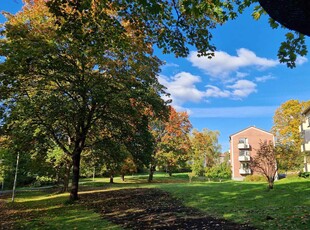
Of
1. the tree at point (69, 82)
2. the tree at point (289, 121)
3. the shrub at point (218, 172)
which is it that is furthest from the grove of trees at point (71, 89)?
the tree at point (289, 121)

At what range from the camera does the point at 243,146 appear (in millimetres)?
54094

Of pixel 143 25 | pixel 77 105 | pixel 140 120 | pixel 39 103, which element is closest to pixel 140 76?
pixel 140 120

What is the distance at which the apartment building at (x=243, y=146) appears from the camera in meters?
53.2

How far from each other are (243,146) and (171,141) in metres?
22.7

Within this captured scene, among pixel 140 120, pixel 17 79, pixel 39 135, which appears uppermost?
pixel 17 79

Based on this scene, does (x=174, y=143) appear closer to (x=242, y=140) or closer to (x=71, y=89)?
(x=242, y=140)

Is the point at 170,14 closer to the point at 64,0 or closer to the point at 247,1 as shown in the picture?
the point at 247,1

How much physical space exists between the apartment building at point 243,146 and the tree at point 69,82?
41.0 metres

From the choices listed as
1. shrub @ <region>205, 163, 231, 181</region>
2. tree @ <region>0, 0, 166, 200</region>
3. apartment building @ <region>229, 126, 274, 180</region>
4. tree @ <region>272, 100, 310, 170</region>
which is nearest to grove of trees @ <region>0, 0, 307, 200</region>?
tree @ <region>0, 0, 166, 200</region>

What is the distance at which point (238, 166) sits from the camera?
54000 millimetres

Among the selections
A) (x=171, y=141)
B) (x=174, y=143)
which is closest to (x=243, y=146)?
(x=174, y=143)

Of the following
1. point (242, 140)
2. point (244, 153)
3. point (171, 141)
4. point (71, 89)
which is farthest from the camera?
point (242, 140)

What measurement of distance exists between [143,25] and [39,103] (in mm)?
9622

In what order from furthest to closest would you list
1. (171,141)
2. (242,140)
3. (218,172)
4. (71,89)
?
(242,140)
(218,172)
(171,141)
(71,89)
